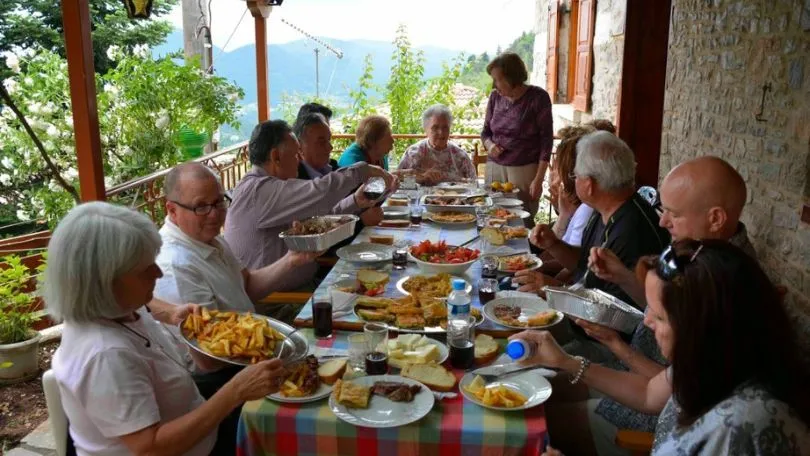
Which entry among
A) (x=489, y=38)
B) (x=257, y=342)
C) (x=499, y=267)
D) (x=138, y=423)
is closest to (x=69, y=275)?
(x=138, y=423)

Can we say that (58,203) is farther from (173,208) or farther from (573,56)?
(573,56)

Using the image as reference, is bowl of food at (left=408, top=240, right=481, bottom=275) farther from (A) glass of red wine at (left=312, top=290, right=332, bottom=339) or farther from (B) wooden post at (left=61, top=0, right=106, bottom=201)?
(B) wooden post at (left=61, top=0, right=106, bottom=201)

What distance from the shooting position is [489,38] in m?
14.3

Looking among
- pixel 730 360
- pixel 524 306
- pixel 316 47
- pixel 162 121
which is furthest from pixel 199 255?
pixel 316 47

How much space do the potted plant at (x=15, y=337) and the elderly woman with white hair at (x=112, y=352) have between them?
8.17 ft

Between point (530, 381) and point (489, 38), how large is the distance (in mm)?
13470

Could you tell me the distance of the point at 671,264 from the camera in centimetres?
134

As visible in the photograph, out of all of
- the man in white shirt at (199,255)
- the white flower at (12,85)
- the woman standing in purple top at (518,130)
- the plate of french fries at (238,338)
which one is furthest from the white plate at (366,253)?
the white flower at (12,85)

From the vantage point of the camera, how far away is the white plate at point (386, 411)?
155 cm

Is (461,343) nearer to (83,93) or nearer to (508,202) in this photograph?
(83,93)

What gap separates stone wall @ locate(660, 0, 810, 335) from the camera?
2.75m

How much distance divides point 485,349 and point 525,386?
233mm

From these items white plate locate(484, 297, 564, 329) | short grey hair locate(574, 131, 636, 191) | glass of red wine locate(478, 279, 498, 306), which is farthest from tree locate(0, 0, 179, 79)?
white plate locate(484, 297, 564, 329)

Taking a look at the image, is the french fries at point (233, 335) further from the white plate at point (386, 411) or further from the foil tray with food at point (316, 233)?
the foil tray with food at point (316, 233)
